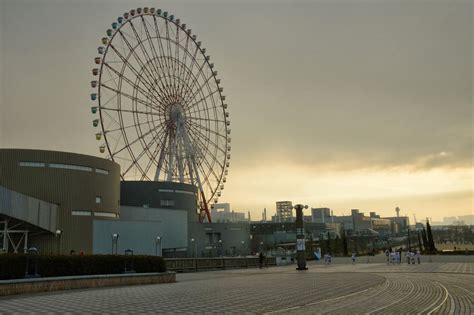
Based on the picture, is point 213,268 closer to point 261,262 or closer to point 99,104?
point 261,262

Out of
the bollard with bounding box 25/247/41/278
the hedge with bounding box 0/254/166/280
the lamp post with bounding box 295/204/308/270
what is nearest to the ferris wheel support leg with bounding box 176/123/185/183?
the lamp post with bounding box 295/204/308/270

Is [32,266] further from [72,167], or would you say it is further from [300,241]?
[72,167]

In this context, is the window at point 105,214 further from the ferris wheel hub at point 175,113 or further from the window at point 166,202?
the window at point 166,202

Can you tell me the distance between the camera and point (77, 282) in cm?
2378

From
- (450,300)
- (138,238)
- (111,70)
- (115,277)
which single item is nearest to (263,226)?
(138,238)

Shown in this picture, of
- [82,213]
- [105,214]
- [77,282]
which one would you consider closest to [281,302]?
[77,282]

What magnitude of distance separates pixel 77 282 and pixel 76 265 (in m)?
1.93

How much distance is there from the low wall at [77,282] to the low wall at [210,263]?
12.9 metres

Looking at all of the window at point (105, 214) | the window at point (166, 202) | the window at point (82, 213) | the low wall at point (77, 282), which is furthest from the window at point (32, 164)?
the window at point (166, 202)

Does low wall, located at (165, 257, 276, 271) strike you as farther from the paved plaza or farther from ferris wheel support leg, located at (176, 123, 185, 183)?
the paved plaza

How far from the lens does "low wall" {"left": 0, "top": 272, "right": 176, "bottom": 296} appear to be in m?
20.3

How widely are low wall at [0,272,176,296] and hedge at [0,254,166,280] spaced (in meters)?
1.29

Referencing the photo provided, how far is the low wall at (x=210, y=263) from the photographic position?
4253 centimetres

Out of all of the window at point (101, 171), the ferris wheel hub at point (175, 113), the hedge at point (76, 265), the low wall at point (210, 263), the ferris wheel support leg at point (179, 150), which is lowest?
the low wall at point (210, 263)
